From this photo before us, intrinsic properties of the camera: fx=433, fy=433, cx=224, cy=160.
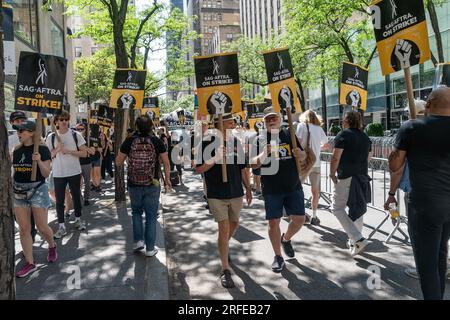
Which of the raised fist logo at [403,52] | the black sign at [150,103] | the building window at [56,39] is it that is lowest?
the raised fist logo at [403,52]

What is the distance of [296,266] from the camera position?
5.48 meters

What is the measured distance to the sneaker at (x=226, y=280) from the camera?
4.82 m

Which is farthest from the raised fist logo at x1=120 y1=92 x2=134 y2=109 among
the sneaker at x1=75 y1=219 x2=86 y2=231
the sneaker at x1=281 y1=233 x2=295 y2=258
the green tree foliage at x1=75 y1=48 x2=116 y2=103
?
the green tree foliage at x1=75 y1=48 x2=116 y2=103

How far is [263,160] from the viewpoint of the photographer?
5.35 m

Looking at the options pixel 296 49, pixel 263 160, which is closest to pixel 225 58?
pixel 263 160

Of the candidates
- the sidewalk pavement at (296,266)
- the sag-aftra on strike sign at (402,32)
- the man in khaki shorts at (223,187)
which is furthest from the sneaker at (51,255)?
the sag-aftra on strike sign at (402,32)

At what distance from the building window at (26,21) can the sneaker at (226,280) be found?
14.8 m

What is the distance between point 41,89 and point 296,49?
17773 mm

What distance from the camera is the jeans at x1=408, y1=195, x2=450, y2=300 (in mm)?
3520

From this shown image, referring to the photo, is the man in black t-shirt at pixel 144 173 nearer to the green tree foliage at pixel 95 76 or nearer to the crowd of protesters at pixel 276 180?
the crowd of protesters at pixel 276 180

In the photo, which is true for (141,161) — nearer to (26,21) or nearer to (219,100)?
(219,100)

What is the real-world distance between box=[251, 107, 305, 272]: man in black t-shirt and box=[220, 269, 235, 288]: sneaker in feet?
2.19

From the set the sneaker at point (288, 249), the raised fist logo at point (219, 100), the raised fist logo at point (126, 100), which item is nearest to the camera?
the sneaker at point (288, 249)
